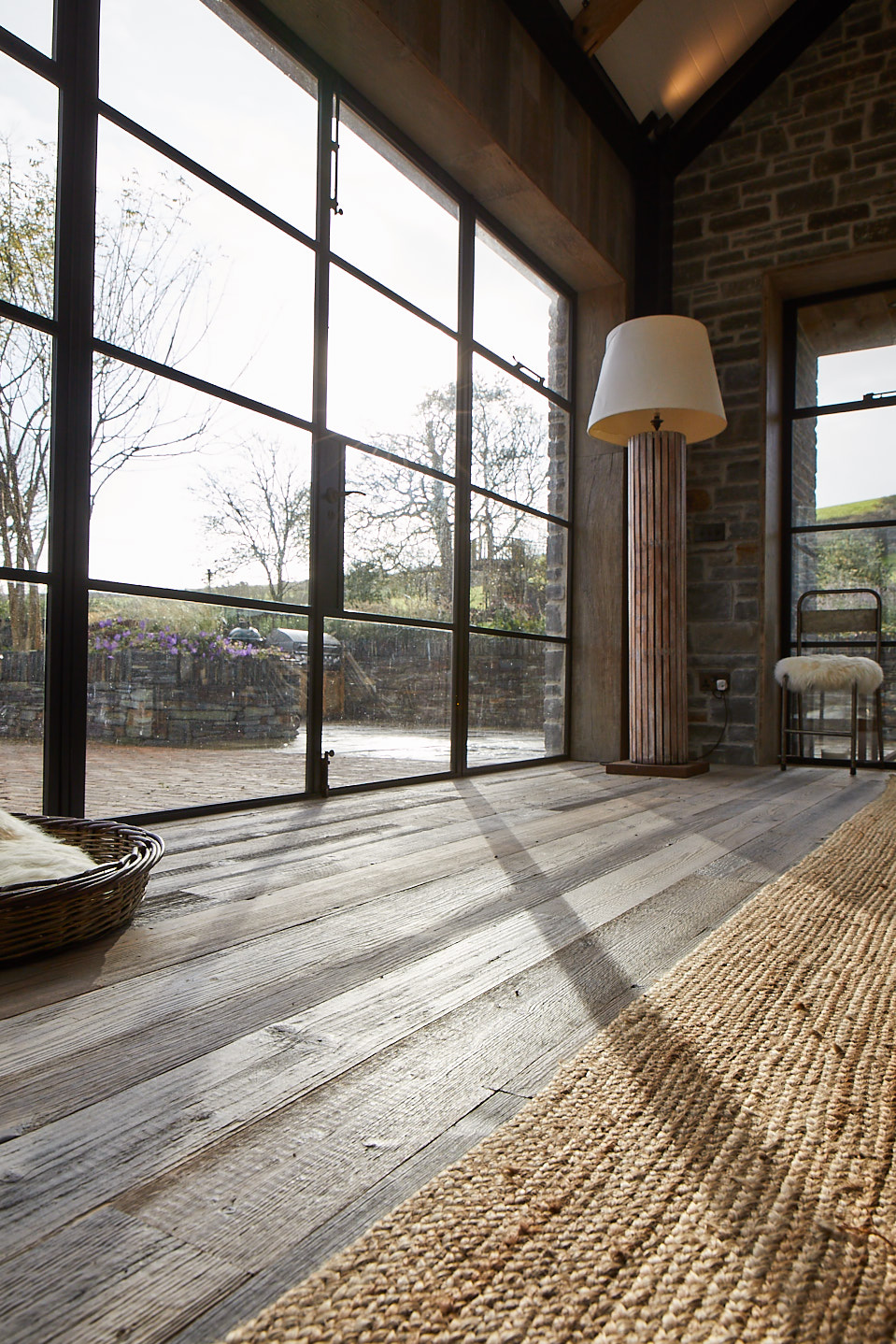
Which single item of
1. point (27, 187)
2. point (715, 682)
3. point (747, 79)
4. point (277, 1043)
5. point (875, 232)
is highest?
point (747, 79)

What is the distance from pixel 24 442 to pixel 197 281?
32.8 inches

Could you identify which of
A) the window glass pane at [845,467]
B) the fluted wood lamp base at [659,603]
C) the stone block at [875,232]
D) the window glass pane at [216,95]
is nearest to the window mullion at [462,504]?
the fluted wood lamp base at [659,603]

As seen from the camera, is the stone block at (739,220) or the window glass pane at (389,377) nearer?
the window glass pane at (389,377)

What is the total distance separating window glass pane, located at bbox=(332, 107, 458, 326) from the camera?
10.4 ft

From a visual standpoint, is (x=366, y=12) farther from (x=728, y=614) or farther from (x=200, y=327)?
(x=728, y=614)

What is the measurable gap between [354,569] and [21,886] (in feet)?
6.77

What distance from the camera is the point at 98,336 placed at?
2.21 metres

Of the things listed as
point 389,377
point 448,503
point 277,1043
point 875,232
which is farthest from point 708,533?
point 277,1043

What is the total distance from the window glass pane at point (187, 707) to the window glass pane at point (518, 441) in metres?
1.63

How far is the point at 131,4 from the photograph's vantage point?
7.65 ft

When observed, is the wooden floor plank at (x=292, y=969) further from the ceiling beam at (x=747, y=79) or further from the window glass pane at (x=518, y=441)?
the ceiling beam at (x=747, y=79)

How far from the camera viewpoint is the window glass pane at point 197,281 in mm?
2273

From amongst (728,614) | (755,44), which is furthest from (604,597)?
(755,44)

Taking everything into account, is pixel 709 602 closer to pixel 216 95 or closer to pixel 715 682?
pixel 715 682
